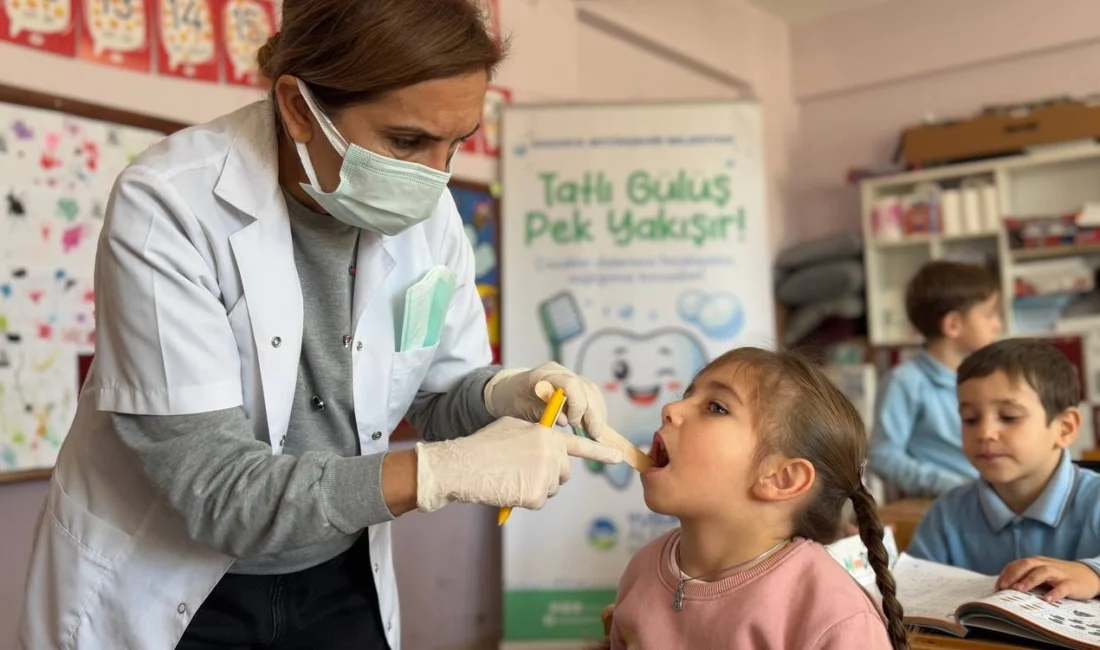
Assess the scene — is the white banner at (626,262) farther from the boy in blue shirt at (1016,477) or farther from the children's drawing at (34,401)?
the children's drawing at (34,401)

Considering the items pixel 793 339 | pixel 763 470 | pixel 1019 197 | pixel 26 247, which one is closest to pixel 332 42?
pixel 763 470

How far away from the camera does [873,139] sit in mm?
4988

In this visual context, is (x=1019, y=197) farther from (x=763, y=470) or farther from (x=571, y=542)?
(x=763, y=470)

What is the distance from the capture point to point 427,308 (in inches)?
53.4

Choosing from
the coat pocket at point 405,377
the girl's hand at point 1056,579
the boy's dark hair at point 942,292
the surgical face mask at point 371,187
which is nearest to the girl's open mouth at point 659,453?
the coat pocket at point 405,377

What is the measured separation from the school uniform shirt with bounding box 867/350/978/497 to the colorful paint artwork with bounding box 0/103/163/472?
231 centimetres

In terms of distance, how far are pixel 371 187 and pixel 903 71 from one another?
4.45 meters

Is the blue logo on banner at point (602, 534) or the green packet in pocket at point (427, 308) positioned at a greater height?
the green packet in pocket at point (427, 308)

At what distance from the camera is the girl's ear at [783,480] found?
1.24 m

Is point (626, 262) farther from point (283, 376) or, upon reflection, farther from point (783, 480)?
point (283, 376)

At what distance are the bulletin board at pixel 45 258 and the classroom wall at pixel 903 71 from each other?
3.97 meters

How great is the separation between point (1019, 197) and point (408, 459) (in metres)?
4.35

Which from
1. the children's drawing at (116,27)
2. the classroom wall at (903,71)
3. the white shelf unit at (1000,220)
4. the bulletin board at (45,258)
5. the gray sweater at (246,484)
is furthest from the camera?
the classroom wall at (903,71)

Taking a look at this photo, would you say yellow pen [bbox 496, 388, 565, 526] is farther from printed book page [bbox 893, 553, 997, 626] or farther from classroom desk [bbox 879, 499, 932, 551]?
classroom desk [bbox 879, 499, 932, 551]
